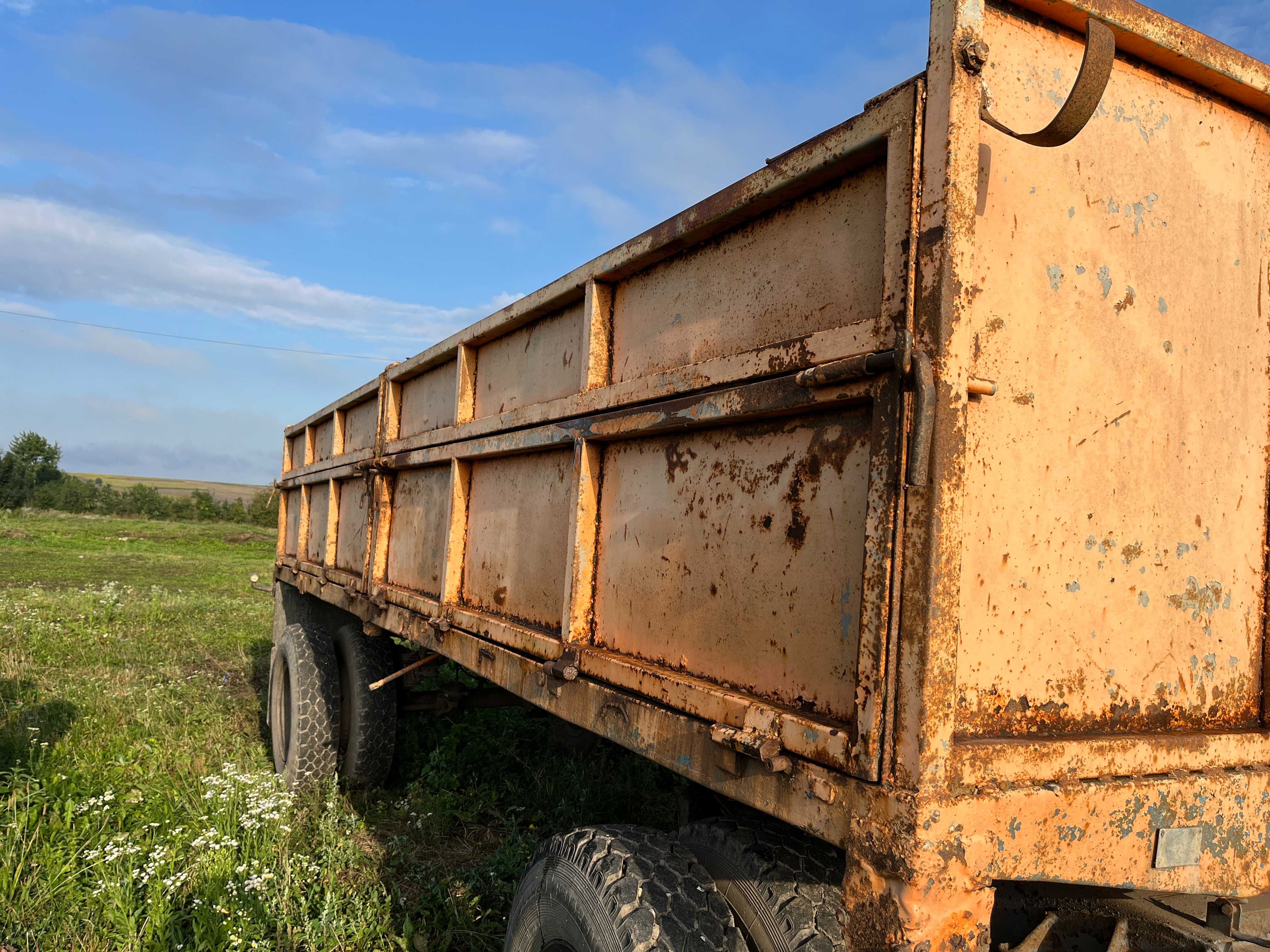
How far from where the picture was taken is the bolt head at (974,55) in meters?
1.32

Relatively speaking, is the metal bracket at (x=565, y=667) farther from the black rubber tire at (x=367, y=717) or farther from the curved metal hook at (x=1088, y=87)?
the black rubber tire at (x=367, y=717)

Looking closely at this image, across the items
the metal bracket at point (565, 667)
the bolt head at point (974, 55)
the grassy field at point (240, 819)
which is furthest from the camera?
the grassy field at point (240, 819)

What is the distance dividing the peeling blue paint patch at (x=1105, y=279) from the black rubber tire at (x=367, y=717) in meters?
3.70

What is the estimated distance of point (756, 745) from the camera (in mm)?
1496

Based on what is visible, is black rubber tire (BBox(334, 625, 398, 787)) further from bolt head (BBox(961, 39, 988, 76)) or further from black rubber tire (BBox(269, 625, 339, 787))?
bolt head (BBox(961, 39, 988, 76))

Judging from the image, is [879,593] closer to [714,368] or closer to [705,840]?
[714,368]

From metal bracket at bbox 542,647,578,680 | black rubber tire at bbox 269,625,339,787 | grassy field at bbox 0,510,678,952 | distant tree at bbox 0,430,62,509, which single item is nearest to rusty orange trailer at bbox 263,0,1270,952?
metal bracket at bbox 542,647,578,680

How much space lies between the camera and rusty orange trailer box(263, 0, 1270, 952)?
4.27 ft

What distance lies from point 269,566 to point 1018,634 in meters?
19.6

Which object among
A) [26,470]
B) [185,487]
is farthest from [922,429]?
[185,487]

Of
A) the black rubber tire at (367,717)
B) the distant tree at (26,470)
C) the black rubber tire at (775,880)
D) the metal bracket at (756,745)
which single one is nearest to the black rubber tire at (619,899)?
the black rubber tire at (775,880)

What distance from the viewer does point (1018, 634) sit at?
142 centimetres

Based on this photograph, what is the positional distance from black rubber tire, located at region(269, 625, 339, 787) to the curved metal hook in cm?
407

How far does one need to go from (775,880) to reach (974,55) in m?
1.51
